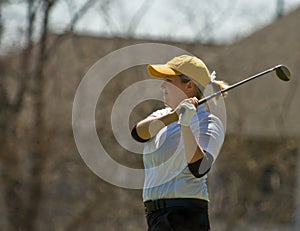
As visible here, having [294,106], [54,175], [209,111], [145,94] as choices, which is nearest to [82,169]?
[54,175]

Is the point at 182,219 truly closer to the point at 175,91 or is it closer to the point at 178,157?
the point at 178,157

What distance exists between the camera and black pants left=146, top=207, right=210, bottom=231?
406 cm

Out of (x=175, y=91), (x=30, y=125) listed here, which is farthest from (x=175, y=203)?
(x=30, y=125)

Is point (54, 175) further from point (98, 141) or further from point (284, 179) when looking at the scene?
point (284, 179)

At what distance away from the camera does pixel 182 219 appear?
13.3ft

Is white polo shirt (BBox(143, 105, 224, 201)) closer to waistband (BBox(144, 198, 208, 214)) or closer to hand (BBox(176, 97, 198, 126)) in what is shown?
waistband (BBox(144, 198, 208, 214))

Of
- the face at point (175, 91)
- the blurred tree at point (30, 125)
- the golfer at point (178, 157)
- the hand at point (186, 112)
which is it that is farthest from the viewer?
the blurred tree at point (30, 125)

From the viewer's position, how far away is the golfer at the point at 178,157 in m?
4.04

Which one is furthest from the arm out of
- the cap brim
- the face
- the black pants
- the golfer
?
the black pants

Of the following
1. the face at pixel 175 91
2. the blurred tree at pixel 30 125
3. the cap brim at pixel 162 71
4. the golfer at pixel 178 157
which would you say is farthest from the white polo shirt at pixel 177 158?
the blurred tree at pixel 30 125

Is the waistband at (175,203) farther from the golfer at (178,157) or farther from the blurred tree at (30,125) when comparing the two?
the blurred tree at (30,125)

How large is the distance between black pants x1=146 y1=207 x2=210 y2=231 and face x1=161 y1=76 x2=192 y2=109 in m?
0.51

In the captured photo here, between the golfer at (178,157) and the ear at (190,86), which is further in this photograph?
the ear at (190,86)

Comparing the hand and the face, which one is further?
the face
